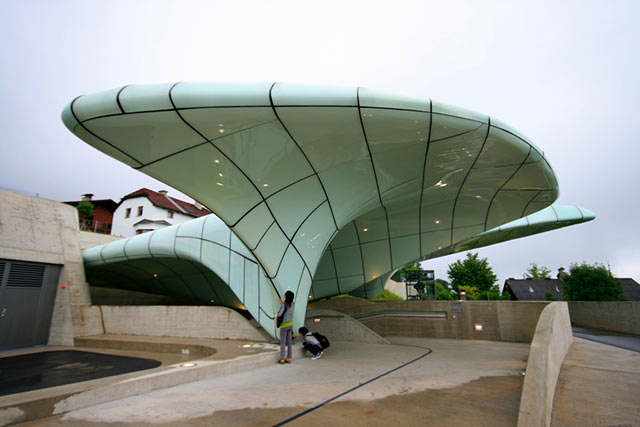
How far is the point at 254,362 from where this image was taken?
7246 mm

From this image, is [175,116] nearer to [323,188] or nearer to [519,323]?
[323,188]

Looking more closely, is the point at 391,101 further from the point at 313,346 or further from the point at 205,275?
the point at 205,275

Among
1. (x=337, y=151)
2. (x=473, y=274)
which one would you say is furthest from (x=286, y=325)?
(x=473, y=274)

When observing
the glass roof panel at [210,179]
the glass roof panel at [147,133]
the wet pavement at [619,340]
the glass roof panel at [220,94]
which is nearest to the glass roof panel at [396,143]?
the glass roof panel at [220,94]

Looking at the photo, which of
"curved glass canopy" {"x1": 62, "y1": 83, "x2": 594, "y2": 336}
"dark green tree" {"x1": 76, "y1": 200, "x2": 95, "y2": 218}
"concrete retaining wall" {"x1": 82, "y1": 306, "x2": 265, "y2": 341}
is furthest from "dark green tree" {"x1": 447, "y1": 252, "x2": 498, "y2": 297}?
"dark green tree" {"x1": 76, "y1": 200, "x2": 95, "y2": 218}

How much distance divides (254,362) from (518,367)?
19.9 ft

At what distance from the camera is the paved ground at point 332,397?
12.8 ft

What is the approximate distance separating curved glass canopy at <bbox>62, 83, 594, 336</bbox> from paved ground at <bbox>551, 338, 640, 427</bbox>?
4881 millimetres

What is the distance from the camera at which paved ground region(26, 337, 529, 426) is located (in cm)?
390

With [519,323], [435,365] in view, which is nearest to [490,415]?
[435,365]

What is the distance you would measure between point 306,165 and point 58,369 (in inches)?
328

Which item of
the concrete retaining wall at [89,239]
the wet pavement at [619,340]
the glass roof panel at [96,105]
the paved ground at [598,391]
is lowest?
the wet pavement at [619,340]

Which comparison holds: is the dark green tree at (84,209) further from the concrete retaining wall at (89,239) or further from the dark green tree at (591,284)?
the dark green tree at (591,284)

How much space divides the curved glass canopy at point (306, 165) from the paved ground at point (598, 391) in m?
4.88
